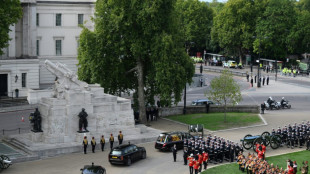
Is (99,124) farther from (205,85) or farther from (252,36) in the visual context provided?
(252,36)

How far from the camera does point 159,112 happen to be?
2306 inches

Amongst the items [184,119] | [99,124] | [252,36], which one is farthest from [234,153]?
[252,36]

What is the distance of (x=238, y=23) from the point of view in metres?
112

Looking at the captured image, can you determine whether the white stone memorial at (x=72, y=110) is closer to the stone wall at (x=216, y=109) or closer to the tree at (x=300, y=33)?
the stone wall at (x=216, y=109)

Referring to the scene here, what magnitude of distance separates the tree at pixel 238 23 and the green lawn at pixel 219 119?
177ft

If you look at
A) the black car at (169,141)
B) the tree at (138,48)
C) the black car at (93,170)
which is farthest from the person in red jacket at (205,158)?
the tree at (138,48)

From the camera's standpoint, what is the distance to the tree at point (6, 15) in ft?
155

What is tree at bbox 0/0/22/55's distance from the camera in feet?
155

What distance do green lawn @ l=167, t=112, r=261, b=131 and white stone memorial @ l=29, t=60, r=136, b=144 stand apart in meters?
9.97

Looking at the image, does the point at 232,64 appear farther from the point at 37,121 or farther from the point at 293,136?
the point at 37,121

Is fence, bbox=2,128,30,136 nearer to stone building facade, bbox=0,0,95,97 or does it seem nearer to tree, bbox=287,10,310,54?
stone building facade, bbox=0,0,95,97

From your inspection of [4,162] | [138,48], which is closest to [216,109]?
[138,48]

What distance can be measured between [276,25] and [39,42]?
46877 mm

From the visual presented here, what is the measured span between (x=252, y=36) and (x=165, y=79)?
60.0 meters
